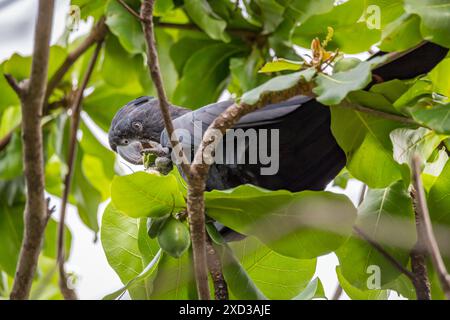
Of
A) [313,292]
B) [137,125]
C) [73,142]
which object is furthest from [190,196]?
[73,142]

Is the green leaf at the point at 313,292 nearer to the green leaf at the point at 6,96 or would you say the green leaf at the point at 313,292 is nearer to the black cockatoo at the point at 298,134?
the black cockatoo at the point at 298,134

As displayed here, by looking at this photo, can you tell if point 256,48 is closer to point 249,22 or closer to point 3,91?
point 249,22

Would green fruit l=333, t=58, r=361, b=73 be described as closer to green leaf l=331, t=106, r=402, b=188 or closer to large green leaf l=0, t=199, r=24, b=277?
green leaf l=331, t=106, r=402, b=188

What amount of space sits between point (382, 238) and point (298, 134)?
27cm

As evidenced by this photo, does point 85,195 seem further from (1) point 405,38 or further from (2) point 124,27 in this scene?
(1) point 405,38

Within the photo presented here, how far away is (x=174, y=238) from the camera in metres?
1.27

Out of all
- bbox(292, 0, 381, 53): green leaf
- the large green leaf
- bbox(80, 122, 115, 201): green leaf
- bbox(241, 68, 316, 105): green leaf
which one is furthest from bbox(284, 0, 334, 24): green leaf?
the large green leaf

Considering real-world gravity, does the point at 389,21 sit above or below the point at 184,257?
above

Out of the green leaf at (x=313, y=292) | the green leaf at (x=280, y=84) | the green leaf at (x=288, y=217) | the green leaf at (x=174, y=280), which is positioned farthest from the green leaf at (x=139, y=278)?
the green leaf at (x=280, y=84)

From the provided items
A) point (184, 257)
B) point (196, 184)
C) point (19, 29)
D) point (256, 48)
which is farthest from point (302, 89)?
point (256, 48)

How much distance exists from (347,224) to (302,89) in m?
0.29

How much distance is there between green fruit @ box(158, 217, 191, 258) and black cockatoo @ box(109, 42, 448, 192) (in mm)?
349

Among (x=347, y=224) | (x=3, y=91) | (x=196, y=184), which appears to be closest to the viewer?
(x=196, y=184)
